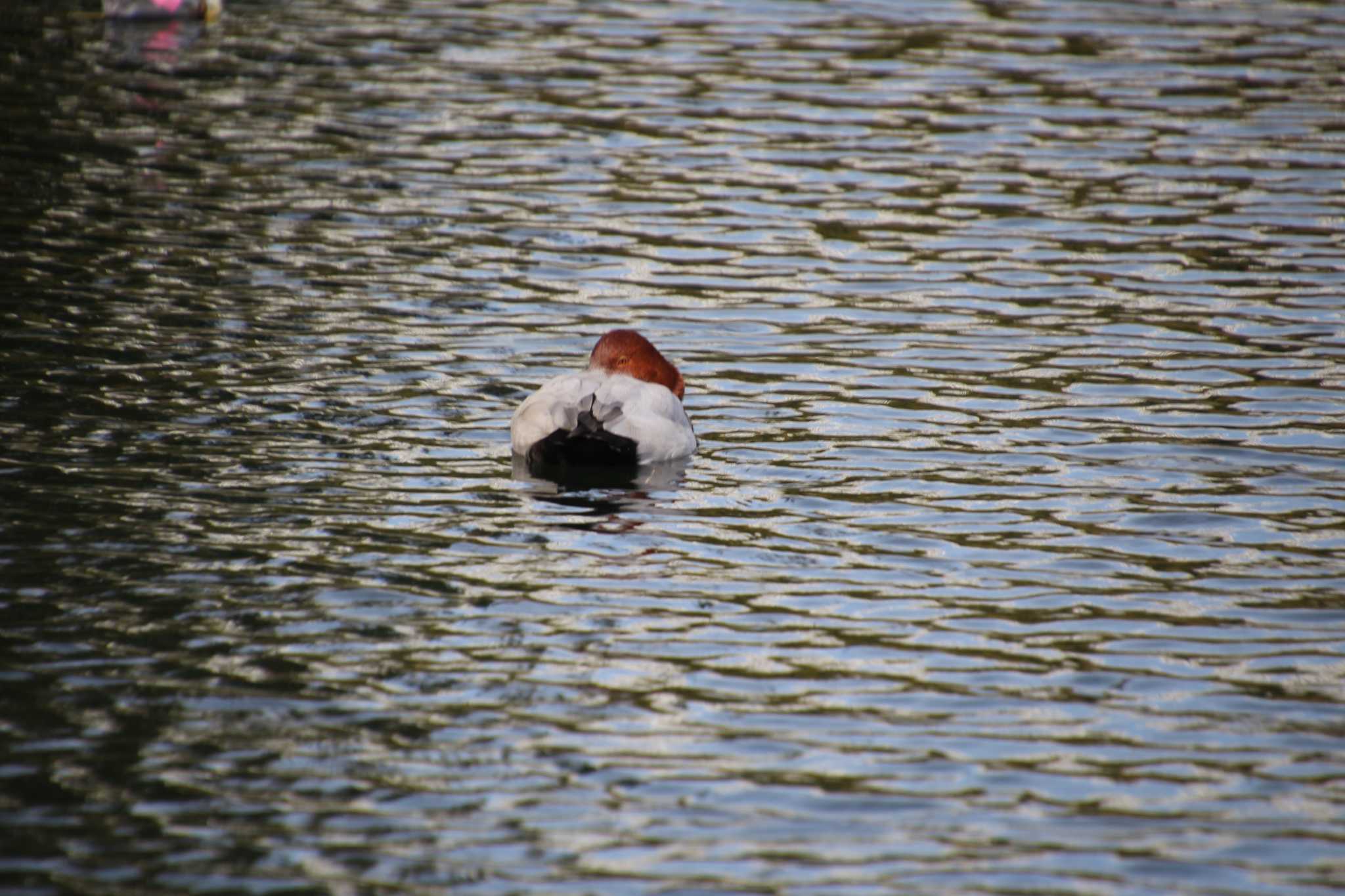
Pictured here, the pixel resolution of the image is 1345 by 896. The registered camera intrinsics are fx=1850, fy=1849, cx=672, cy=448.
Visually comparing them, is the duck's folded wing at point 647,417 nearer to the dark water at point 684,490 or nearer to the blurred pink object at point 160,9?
the dark water at point 684,490

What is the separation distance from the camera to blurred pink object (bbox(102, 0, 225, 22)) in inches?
980

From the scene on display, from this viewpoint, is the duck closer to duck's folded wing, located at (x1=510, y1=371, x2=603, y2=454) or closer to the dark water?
duck's folded wing, located at (x1=510, y1=371, x2=603, y2=454)

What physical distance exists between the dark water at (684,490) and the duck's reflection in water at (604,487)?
6 cm

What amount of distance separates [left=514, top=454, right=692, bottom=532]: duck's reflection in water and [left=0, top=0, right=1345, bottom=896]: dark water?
0.06 m

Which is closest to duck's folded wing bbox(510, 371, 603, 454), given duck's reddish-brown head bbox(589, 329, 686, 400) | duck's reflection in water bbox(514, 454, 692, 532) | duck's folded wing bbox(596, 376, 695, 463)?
duck's folded wing bbox(596, 376, 695, 463)

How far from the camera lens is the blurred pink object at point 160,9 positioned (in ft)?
81.7

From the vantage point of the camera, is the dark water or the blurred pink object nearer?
the dark water

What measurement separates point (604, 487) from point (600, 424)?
0.42m

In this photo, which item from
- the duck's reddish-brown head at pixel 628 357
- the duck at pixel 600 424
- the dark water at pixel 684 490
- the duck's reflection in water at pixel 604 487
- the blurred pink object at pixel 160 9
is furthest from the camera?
the blurred pink object at pixel 160 9

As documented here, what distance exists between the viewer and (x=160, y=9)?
81.8 ft

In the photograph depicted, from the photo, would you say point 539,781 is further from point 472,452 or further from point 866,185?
point 866,185

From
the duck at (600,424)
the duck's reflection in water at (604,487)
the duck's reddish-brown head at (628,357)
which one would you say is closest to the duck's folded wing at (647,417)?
the duck at (600,424)

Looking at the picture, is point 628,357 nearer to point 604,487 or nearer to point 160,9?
point 604,487

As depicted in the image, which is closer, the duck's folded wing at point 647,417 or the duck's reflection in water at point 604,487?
the duck's reflection in water at point 604,487
